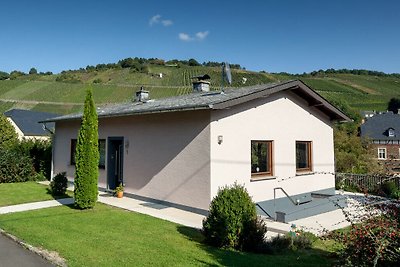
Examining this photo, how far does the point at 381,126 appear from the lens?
2105 inches

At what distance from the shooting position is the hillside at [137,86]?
179 feet

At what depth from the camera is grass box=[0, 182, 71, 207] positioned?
11.7m

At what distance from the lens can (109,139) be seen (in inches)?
544

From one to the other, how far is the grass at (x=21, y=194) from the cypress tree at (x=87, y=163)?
122 inches

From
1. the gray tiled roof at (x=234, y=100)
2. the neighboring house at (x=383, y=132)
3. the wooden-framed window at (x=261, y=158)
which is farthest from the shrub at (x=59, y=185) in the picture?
the neighboring house at (x=383, y=132)

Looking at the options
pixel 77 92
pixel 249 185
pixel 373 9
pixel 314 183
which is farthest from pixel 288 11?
pixel 77 92

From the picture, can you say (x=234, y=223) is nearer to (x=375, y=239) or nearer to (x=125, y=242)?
(x=125, y=242)

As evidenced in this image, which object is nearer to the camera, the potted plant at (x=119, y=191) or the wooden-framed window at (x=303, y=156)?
the potted plant at (x=119, y=191)

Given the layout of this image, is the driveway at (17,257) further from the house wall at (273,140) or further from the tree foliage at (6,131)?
the tree foliage at (6,131)

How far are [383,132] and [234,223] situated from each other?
55.5 metres

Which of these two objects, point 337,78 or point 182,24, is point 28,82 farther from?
point 337,78

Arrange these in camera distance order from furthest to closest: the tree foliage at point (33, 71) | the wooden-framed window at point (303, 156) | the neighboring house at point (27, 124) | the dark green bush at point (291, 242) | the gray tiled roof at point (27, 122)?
the tree foliage at point (33, 71) < the gray tiled roof at point (27, 122) < the neighboring house at point (27, 124) < the wooden-framed window at point (303, 156) < the dark green bush at point (291, 242)

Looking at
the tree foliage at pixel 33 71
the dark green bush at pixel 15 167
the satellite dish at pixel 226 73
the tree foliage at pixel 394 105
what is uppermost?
the tree foliage at pixel 33 71

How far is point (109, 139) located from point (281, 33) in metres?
13.4
